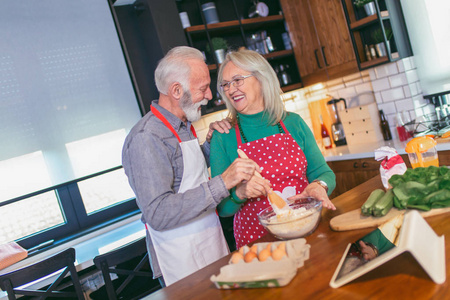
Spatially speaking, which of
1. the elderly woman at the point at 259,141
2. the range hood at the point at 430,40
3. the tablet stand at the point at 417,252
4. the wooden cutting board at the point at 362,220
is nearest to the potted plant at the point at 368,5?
the range hood at the point at 430,40

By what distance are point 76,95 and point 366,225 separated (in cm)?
273

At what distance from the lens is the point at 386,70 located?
11.5ft

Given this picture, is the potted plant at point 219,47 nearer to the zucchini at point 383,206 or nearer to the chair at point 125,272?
the chair at point 125,272

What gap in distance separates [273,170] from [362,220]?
0.64m

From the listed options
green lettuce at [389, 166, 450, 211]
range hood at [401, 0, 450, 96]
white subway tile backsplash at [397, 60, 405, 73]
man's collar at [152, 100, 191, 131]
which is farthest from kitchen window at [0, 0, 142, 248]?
green lettuce at [389, 166, 450, 211]

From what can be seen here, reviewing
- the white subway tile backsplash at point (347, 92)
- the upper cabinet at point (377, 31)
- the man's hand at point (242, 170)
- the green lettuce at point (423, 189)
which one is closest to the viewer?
the green lettuce at point (423, 189)

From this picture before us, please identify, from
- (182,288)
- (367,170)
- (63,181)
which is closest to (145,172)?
(182,288)

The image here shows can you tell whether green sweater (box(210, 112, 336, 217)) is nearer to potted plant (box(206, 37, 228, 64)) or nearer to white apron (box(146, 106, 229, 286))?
white apron (box(146, 106, 229, 286))

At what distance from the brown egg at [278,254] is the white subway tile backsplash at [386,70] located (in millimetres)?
2785

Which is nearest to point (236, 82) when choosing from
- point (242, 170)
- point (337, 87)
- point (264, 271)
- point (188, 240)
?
Answer: point (242, 170)

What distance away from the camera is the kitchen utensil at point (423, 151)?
1587mm

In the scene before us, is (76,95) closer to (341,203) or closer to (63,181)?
(63,181)

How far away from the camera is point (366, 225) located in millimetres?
1289

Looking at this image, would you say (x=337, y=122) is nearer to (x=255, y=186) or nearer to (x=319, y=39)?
(x=319, y=39)
